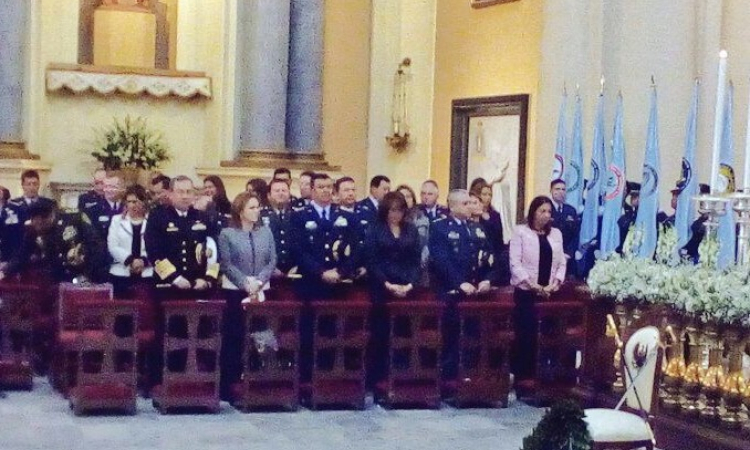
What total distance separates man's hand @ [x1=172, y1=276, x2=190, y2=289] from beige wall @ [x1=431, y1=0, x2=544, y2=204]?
569 centimetres

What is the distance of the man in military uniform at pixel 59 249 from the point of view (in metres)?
10.5

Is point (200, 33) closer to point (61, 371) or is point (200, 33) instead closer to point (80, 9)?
point (80, 9)

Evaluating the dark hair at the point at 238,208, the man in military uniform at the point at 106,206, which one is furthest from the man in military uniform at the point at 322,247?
the man in military uniform at the point at 106,206

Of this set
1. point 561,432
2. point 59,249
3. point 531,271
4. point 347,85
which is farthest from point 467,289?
point 347,85

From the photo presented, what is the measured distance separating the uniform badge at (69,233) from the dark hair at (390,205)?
91.3 inches

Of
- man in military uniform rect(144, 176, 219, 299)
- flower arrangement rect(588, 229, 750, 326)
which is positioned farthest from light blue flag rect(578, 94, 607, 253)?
man in military uniform rect(144, 176, 219, 299)

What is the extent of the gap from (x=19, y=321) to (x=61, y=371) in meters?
0.57

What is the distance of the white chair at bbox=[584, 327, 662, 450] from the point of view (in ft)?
23.8

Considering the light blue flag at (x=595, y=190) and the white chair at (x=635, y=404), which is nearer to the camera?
the white chair at (x=635, y=404)

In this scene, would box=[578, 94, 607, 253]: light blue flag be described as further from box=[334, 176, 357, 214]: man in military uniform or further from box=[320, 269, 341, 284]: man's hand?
box=[320, 269, 341, 284]: man's hand

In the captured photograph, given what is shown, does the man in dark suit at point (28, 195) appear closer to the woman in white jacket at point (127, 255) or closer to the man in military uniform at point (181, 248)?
the woman in white jacket at point (127, 255)

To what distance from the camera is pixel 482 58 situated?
16141 millimetres

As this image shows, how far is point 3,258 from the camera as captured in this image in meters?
11.6

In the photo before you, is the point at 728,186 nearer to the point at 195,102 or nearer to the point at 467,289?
the point at 467,289
